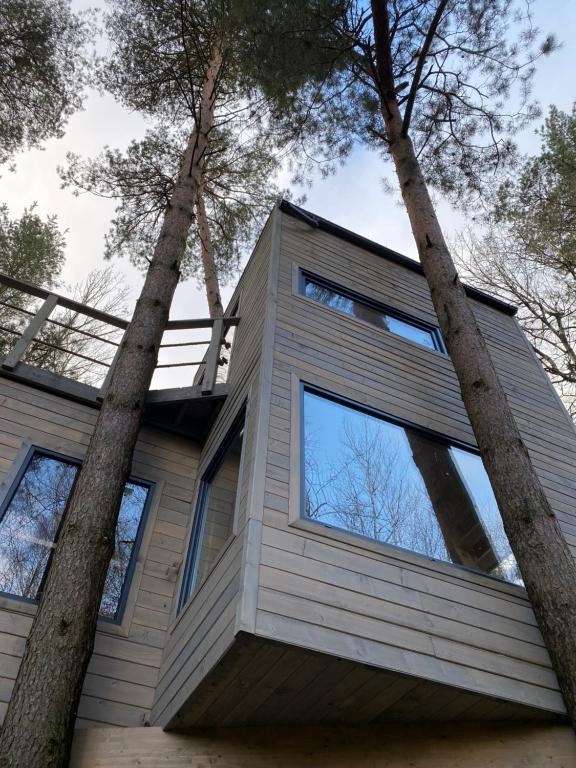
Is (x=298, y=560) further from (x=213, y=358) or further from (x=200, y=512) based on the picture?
(x=213, y=358)

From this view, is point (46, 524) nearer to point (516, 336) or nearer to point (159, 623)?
point (159, 623)

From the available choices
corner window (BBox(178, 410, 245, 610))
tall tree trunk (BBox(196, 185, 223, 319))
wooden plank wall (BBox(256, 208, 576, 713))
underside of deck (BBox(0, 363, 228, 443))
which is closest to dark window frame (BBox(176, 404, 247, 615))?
corner window (BBox(178, 410, 245, 610))

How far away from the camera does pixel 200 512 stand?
4.62 m

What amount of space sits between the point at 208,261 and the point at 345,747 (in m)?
Answer: 8.28

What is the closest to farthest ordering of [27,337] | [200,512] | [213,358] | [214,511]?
[214,511] → [200,512] → [27,337] → [213,358]

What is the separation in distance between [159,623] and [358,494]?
1685 millimetres

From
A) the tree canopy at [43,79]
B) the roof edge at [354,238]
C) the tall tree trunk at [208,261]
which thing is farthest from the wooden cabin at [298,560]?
the tree canopy at [43,79]

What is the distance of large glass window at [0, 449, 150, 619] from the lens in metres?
3.98

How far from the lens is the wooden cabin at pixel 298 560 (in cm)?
305

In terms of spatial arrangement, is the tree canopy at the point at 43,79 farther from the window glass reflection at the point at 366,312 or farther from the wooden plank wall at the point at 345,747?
the wooden plank wall at the point at 345,747

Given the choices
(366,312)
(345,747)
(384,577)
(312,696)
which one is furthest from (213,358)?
(345,747)

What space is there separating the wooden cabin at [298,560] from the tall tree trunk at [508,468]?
0.46 metres

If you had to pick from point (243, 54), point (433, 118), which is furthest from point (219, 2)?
point (433, 118)

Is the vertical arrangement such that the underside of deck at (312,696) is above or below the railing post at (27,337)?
below
